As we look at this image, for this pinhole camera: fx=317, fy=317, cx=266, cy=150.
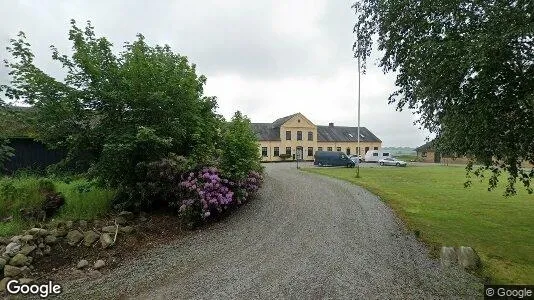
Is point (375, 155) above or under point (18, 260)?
above

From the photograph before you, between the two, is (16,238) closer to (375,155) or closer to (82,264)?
(82,264)

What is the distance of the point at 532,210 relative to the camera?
43.7ft

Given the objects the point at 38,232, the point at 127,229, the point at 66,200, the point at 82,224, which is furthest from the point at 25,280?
the point at 66,200

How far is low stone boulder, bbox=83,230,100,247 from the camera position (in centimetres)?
809

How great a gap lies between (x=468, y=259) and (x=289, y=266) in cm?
410

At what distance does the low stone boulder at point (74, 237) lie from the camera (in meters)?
8.04

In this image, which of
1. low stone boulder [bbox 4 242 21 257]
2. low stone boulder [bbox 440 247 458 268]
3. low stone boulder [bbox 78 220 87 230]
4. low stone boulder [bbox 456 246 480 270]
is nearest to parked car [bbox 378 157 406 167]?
low stone boulder [bbox 440 247 458 268]

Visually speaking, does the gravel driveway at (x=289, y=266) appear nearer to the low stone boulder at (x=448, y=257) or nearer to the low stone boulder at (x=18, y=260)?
the low stone boulder at (x=448, y=257)

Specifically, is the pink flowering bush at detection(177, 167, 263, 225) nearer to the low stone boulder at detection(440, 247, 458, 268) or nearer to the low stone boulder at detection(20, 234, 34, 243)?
the low stone boulder at detection(20, 234, 34, 243)

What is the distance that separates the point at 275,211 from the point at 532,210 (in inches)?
430

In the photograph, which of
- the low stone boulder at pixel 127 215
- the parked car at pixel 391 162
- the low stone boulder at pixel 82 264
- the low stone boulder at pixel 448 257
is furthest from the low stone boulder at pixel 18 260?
the parked car at pixel 391 162

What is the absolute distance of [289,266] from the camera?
23.7 feet

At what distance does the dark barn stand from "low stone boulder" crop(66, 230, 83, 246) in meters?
10.3

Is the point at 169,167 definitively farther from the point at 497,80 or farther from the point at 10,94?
the point at 497,80
